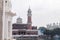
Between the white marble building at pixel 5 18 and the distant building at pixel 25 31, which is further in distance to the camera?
the distant building at pixel 25 31

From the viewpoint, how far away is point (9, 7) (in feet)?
20.3

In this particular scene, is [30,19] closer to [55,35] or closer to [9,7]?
[55,35]

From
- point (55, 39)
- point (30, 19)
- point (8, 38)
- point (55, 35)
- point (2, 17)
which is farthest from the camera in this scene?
point (30, 19)

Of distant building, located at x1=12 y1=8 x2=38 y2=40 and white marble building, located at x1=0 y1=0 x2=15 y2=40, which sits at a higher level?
white marble building, located at x1=0 y1=0 x2=15 y2=40

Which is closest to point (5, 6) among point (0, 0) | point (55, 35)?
point (0, 0)

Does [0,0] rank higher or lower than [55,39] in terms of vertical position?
higher

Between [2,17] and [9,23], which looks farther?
[9,23]

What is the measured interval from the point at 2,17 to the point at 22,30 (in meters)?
38.4

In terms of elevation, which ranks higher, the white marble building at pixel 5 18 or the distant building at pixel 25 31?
the white marble building at pixel 5 18

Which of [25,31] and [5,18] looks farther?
[25,31]

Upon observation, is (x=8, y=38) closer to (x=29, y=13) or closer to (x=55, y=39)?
(x=55, y=39)

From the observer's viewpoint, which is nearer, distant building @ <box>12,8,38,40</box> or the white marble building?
the white marble building

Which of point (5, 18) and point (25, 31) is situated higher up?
point (5, 18)

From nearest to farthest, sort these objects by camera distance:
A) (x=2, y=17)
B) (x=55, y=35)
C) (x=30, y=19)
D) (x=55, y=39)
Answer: (x=2, y=17), (x=55, y=39), (x=55, y=35), (x=30, y=19)
